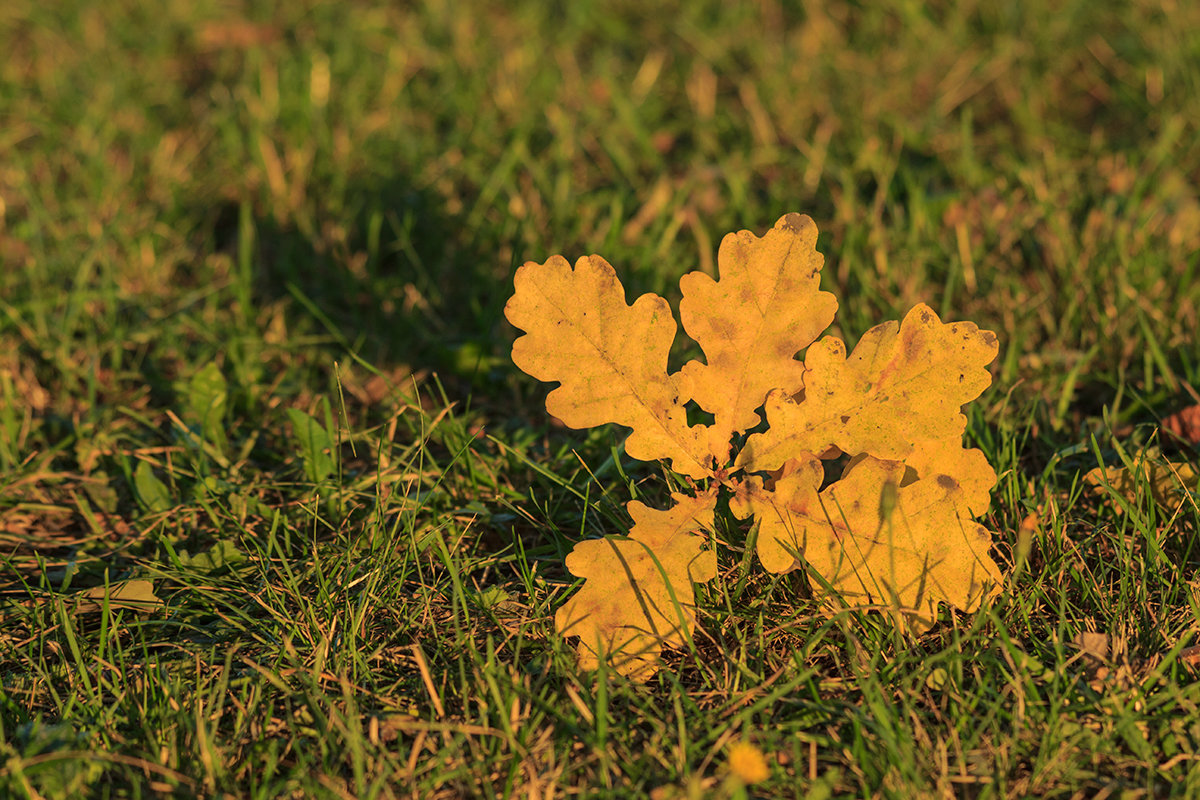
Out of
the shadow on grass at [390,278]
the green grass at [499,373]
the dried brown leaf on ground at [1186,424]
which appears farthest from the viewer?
the shadow on grass at [390,278]

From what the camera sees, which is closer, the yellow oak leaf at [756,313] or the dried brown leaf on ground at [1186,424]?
the yellow oak leaf at [756,313]

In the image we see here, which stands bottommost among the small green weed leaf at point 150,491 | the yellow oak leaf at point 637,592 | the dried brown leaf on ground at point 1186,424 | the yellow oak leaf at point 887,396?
the small green weed leaf at point 150,491

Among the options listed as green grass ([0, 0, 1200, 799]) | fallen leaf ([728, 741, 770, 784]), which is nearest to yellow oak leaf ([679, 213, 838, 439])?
green grass ([0, 0, 1200, 799])

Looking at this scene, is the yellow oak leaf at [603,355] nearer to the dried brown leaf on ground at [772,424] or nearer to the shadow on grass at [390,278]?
the dried brown leaf on ground at [772,424]

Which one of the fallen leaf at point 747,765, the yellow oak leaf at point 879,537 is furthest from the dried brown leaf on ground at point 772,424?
the fallen leaf at point 747,765

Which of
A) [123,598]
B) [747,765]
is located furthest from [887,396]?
[123,598]

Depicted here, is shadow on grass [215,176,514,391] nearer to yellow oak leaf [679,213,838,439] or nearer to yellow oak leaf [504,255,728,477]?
yellow oak leaf [504,255,728,477]

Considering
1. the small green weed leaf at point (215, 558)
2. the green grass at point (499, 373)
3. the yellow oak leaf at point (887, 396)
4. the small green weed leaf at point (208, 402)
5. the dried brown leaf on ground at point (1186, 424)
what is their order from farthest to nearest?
the small green weed leaf at point (208, 402) < the dried brown leaf on ground at point (1186, 424) < the small green weed leaf at point (215, 558) < the yellow oak leaf at point (887, 396) < the green grass at point (499, 373)
